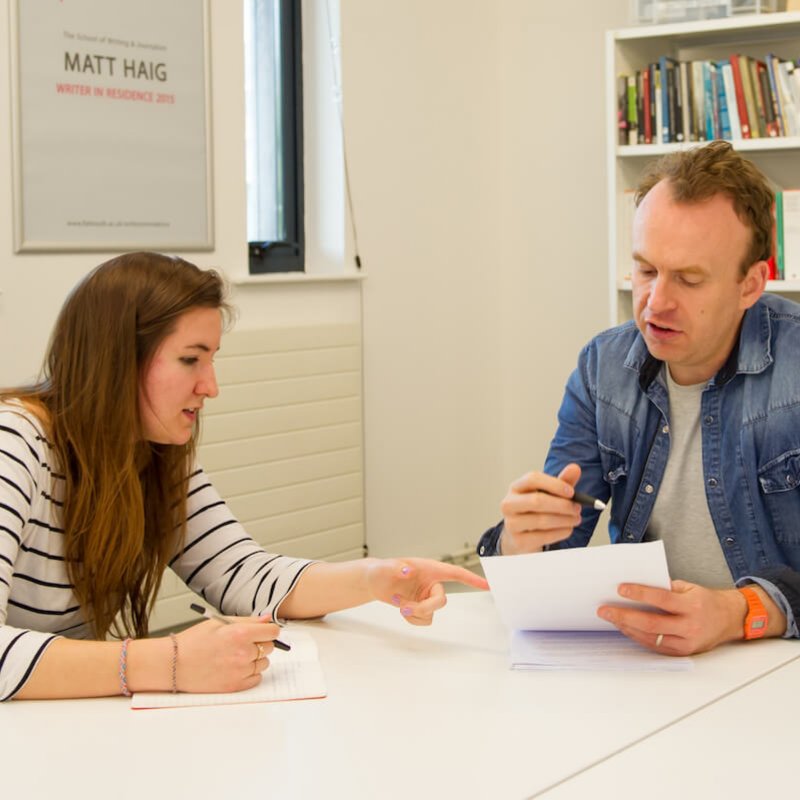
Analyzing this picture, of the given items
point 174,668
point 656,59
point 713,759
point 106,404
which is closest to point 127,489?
point 106,404

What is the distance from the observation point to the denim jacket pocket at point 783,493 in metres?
1.91

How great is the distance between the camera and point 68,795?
1159 mm

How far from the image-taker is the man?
1.90m

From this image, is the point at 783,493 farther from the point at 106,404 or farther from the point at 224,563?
the point at 106,404

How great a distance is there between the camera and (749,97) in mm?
3564

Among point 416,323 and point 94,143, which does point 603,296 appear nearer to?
point 416,323

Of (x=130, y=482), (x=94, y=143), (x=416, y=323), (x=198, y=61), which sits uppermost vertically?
(x=198, y=61)

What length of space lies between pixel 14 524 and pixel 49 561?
13cm

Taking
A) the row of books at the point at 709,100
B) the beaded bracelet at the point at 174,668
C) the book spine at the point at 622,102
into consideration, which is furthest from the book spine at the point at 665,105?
the beaded bracelet at the point at 174,668

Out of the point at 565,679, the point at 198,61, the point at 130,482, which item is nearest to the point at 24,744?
the point at 130,482

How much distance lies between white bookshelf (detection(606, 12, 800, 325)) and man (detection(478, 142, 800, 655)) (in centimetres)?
163

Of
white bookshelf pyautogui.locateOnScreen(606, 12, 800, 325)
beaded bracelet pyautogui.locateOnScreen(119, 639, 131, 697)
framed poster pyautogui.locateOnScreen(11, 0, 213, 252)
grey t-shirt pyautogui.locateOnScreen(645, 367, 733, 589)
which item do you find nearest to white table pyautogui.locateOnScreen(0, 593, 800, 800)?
beaded bracelet pyautogui.locateOnScreen(119, 639, 131, 697)

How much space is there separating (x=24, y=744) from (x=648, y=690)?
73cm

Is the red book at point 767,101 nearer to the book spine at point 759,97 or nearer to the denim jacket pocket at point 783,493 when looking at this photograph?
the book spine at point 759,97
